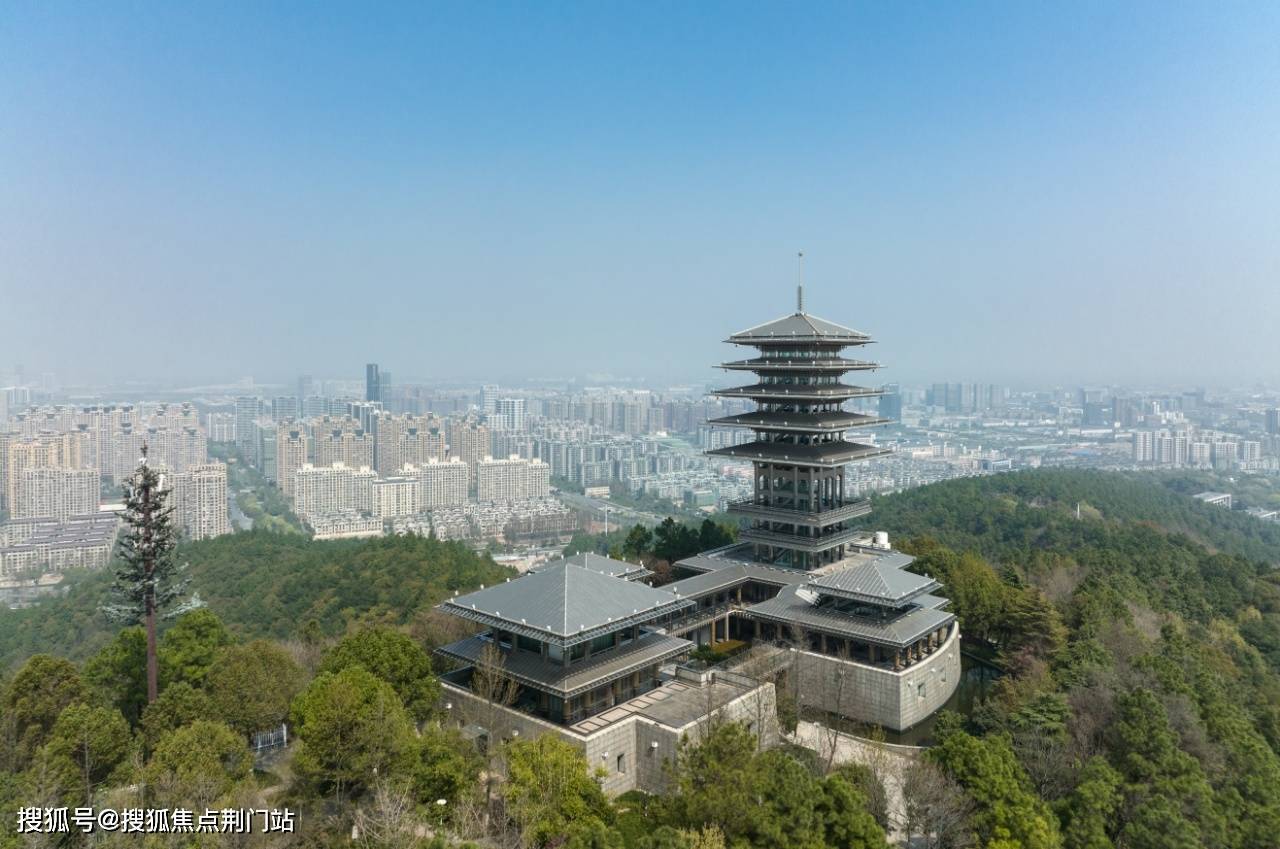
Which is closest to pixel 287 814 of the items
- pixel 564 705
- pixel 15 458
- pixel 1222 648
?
pixel 564 705

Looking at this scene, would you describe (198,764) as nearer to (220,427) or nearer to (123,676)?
(123,676)

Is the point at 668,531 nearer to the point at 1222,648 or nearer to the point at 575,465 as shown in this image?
the point at 1222,648

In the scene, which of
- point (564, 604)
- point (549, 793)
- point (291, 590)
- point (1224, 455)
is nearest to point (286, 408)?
point (291, 590)

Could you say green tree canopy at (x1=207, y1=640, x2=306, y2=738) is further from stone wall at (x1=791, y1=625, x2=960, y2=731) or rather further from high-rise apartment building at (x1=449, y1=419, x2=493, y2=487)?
high-rise apartment building at (x1=449, y1=419, x2=493, y2=487)

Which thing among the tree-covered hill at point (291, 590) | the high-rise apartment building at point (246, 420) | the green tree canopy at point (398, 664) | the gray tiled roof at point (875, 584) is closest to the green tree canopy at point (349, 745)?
the green tree canopy at point (398, 664)

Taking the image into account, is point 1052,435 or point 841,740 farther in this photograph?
point 1052,435

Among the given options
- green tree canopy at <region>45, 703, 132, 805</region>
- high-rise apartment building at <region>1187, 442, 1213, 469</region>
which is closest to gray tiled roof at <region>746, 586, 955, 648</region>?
green tree canopy at <region>45, 703, 132, 805</region>
